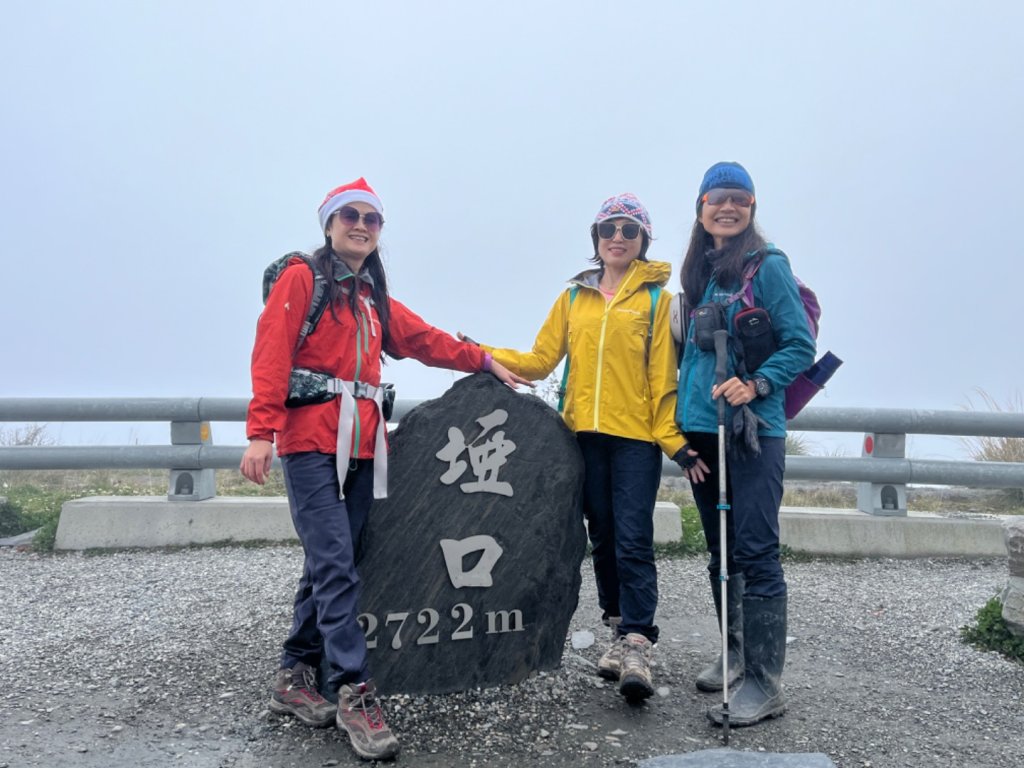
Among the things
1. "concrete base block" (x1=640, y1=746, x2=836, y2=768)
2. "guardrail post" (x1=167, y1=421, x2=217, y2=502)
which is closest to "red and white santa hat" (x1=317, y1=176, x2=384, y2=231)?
"concrete base block" (x1=640, y1=746, x2=836, y2=768)

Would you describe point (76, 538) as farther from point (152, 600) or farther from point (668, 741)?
point (668, 741)

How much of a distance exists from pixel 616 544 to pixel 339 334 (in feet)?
5.35

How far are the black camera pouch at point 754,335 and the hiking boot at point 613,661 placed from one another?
55.9 inches

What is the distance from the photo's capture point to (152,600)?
5.43 m

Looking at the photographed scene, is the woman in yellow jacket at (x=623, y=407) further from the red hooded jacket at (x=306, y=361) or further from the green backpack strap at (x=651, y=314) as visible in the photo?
the red hooded jacket at (x=306, y=361)

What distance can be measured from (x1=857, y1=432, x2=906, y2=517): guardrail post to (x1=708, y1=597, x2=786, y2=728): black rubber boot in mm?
3529

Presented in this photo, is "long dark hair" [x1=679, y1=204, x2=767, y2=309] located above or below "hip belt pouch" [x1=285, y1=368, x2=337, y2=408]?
above

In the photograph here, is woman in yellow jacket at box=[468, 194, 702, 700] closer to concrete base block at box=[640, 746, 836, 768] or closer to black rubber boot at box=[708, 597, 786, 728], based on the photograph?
black rubber boot at box=[708, 597, 786, 728]

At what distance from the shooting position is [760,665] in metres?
3.68

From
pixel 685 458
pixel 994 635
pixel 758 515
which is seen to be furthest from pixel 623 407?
pixel 994 635

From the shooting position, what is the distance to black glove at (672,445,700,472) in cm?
387

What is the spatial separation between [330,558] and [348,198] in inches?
62.1

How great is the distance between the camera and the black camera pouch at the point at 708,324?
12.3 ft

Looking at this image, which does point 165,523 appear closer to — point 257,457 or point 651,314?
point 257,457
